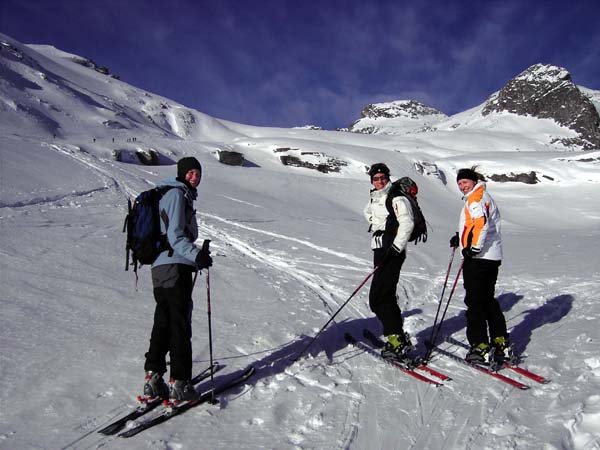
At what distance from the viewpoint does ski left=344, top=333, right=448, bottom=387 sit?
4176 mm

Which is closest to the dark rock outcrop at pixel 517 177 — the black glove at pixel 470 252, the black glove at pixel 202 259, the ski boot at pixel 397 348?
the black glove at pixel 470 252

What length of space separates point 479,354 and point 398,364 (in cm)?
91

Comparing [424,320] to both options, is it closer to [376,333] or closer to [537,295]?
[376,333]

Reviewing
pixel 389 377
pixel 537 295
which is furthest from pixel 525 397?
→ pixel 537 295

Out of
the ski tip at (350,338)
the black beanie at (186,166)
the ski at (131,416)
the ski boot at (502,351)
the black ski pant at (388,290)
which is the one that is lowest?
the ski at (131,416)

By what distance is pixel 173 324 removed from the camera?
3.58 metres

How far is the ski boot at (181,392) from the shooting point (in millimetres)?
3500

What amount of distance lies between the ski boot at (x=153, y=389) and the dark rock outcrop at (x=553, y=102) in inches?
3330

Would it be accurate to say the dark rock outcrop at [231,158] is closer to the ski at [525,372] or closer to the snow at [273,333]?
the snow at [273,333]

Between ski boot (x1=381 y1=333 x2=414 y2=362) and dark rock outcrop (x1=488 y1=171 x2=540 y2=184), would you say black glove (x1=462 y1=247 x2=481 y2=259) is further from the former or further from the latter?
dark rock outcrop (x1=488 y1=171 x2=540 y2=184)

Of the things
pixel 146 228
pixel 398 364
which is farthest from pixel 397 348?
pixel 146 228

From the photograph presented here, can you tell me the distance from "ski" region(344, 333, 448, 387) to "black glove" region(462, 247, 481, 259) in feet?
4.42

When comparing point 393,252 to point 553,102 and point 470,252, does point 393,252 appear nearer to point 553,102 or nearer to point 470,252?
point 470,252

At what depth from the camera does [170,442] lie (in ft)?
10.1
